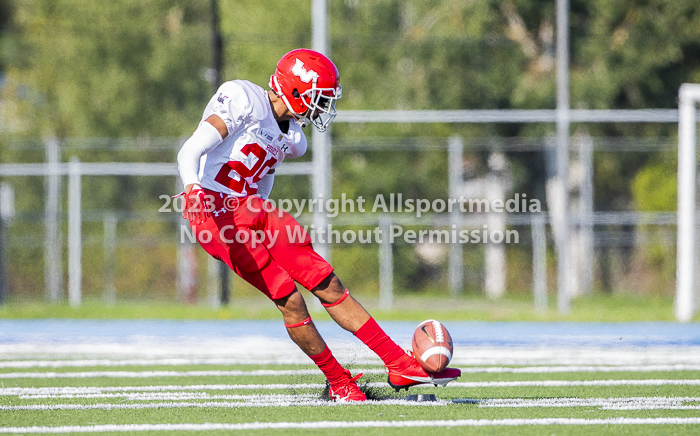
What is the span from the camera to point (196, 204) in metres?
4.00

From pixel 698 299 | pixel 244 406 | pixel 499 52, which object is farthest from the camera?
pixel 499 52

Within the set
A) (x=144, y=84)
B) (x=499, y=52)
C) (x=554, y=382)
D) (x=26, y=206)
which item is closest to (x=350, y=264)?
(x=499, y=52)

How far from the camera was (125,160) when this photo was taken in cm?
2097

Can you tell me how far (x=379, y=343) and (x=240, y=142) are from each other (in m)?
1.22

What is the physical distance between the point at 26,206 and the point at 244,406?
56.1 ft

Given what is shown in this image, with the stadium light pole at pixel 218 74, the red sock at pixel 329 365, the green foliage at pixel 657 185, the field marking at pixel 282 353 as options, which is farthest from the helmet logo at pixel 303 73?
the green foliage at pixel 657 185

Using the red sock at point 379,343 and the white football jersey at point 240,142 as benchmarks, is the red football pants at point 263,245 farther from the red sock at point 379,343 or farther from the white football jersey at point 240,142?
the red sock at point 379,343

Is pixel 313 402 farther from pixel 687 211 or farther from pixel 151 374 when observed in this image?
pixel 687 211

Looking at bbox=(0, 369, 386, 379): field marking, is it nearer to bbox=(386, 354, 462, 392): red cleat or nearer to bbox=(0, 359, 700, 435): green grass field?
bbox=(0, 359, 700, 435): green grass field

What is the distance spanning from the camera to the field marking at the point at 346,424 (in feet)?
11.8

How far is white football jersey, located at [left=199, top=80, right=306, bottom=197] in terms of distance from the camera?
14.5 feet

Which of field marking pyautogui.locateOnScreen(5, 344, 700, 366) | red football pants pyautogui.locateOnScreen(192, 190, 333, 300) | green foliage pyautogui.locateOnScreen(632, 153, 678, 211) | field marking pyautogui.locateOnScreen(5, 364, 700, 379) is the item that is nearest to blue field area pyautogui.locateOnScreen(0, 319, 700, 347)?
field marking pyautogui.locateOnScreen(5, 344, 700, 366)

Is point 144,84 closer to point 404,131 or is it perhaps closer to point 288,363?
point 404,131

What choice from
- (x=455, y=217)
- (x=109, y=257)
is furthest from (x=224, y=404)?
(x=109, y=257)
